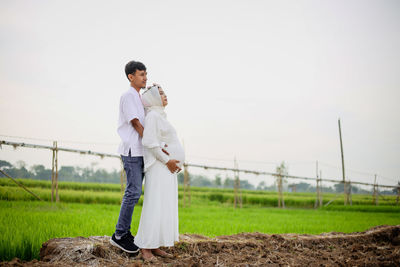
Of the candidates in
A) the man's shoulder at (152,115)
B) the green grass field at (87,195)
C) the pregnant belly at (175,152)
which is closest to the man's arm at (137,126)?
the man's shoulder at (152,115)

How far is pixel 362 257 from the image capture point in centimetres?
375

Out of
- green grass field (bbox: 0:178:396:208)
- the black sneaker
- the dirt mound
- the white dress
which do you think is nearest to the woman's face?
the white dress

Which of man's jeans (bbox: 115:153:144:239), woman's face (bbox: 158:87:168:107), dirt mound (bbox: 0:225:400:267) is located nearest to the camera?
dirt mound (bbox: 0:225:400:267)

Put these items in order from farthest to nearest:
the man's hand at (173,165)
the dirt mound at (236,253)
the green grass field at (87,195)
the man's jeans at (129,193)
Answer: the green grass field at (87,195) < the man's hand at (173,165) < the man's jeans at (129,193) < the dirt mound at (236,253)

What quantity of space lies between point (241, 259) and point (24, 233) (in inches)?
104

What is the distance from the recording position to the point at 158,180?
3205 mm

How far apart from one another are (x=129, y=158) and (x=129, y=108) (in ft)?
1.74

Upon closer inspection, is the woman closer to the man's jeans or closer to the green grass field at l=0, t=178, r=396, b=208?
the man's jeans

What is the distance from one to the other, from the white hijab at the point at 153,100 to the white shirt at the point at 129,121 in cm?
7

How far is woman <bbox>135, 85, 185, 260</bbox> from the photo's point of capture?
3.14 meters

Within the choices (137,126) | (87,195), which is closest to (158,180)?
(137,126)

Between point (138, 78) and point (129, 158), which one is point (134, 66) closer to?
point (138, 78)

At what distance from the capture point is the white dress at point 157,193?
313 cm

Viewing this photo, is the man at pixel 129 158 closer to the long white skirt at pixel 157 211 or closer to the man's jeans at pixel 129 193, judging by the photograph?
the man's jeans at pixel 129 193
